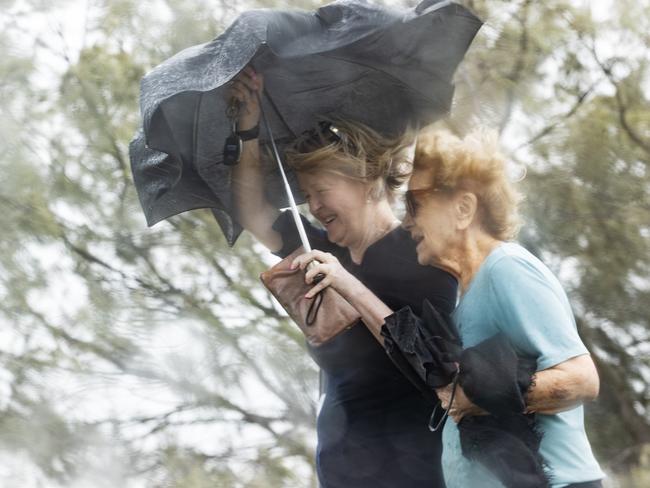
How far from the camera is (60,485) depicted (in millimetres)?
2875

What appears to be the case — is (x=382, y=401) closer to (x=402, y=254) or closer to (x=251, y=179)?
(x=402, y=254)

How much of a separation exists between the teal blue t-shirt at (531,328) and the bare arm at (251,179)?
461 mm

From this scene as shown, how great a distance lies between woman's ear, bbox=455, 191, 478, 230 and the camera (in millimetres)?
1291

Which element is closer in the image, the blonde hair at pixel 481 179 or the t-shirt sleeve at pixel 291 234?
the blonde hair at pixel 481 179

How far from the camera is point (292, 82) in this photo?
152 centimetres

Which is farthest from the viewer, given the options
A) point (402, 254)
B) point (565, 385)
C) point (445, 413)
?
point (402, 254)

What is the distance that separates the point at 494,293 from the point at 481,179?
6.6 inches

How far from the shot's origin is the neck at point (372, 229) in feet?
4.88

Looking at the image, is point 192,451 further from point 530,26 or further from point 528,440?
point 528,440

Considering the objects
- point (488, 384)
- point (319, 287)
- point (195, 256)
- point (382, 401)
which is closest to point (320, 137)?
point (319, 287)

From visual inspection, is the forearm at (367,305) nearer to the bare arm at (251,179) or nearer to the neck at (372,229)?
the neck at (372,229)

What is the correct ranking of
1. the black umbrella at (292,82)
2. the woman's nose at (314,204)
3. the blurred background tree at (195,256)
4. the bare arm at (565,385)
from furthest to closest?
the blurred background tree at (195,256) → the woman's nose at (314,204) → the black umbrella at (292,82) → the bare arm at (565,385)

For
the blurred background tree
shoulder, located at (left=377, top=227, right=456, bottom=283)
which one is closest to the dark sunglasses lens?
shoulder, located at (left=377, top=227, right=456, bottom=283)

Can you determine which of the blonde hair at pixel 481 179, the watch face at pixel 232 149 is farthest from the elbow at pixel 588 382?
the watch face at pixel 232 149
